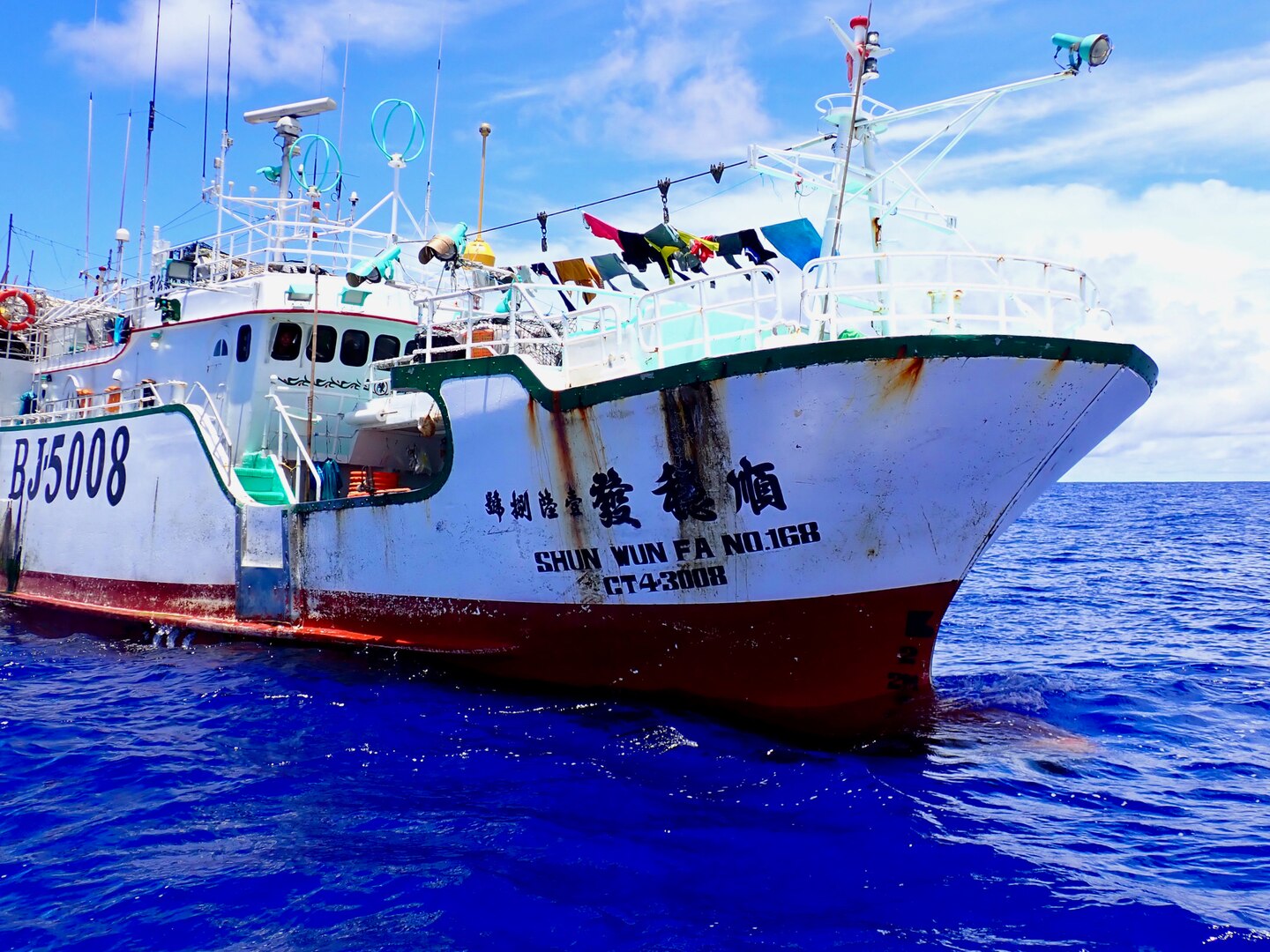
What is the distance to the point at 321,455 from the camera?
1491 centimetres

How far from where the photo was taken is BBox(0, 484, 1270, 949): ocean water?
581 centimetres

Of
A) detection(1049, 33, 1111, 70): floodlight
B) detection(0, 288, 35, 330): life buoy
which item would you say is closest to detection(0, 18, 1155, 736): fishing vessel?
detection(1049, 33, 1111, 70): floodlight

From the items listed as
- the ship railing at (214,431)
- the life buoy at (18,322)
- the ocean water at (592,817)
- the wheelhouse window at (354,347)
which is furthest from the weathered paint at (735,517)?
the life buoy at (18,322)

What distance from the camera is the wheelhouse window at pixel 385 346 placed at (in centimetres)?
1538

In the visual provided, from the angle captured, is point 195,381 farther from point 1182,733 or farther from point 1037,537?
Result: point 1037,537

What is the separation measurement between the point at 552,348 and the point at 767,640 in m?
4.29

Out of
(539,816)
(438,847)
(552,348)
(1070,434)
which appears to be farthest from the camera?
(552,348)

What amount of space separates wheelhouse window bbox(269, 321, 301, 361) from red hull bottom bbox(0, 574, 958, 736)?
199 inches

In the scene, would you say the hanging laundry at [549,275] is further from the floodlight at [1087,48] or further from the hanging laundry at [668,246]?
the floodlight at [1087,48]

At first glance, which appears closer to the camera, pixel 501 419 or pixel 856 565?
pixel 856 565

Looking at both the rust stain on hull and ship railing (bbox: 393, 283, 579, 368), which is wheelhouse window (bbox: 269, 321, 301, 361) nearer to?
ship railing (bbox: 393, 283, 579, 368)

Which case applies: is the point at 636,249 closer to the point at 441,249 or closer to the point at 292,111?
the point at 441,249

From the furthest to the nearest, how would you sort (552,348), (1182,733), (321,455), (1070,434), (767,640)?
(321,455)
(552,348)
(1182,733)
(767,640)
(1070,434)

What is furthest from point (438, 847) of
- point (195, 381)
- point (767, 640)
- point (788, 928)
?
point (195, 381)
